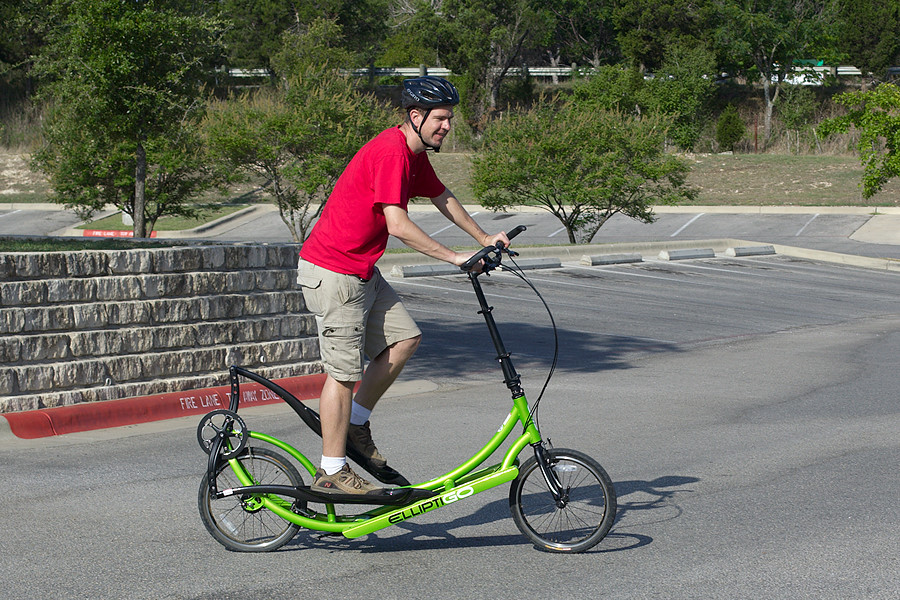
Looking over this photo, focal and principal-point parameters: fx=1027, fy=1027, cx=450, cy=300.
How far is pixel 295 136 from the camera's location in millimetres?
24750

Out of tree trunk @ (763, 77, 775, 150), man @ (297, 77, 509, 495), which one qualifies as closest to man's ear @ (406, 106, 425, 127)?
man @ (297, 77, 509, 495)

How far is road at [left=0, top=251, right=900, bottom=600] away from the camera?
4.39m

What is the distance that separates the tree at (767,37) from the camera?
63906 mm

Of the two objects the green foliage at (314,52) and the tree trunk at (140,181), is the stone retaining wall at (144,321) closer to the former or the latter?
the tree trunk at (140,181)

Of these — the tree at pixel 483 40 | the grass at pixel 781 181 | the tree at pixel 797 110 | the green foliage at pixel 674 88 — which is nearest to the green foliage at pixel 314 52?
the tree at pixel 483 40

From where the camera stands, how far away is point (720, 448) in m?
7.07

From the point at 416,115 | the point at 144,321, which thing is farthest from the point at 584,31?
the point at 416,115

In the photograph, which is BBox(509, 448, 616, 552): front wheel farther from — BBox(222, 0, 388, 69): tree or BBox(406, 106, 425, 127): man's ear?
BBox(222, 0, 388, 69): tree

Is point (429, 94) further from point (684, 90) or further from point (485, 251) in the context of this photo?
point (684, 90)

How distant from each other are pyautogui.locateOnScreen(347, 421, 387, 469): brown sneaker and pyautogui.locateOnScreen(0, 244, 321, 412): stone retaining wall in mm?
3727

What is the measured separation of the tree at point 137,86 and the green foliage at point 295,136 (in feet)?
3.56

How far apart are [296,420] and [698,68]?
5752cm

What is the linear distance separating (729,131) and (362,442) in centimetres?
5422

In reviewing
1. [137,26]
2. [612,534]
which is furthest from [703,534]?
→ [137,26]
